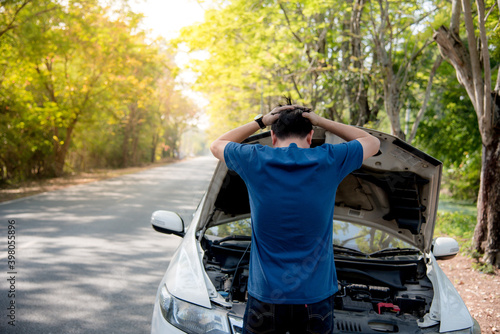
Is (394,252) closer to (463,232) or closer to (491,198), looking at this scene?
(491,198)

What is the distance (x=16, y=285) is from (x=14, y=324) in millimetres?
1230

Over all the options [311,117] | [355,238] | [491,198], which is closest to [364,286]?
[355,238]

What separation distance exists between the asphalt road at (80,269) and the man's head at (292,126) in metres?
2.71

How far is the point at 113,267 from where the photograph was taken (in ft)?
19.2

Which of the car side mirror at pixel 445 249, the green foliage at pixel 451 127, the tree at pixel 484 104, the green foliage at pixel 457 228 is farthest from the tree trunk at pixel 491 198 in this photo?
the green foliage at pixel 451 127

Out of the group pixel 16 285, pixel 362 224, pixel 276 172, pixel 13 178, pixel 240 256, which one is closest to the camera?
pixel 276 172

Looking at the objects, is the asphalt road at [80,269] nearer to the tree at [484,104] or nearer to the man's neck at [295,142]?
the man's neck at [295,142]

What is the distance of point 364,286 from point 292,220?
1574 millimetres

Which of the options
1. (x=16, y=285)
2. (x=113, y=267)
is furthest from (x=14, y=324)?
(x=113, y=267)

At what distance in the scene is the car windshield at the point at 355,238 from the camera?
3.45 m

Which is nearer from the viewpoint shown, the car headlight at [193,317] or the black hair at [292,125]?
the black hair at [292,125]

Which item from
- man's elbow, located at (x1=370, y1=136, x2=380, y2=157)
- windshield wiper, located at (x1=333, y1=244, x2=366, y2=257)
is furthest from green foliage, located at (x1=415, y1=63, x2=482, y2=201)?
man's elbow, located at (x1=370, y1=136, x2=380, y2=157)

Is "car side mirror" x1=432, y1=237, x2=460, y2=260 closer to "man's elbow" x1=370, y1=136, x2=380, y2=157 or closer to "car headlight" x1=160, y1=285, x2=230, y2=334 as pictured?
"man's elbow" x1=370, y1=136, x2=380, y2=157

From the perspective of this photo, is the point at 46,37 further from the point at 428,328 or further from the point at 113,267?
the point at 428,328
